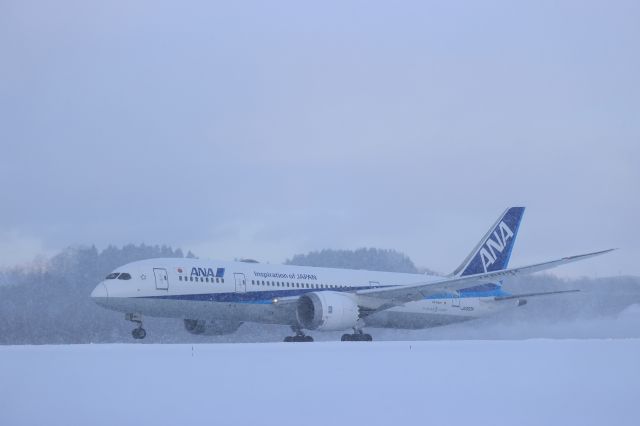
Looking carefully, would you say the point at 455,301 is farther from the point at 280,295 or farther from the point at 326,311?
the point at 280,295

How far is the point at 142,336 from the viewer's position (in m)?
31.1

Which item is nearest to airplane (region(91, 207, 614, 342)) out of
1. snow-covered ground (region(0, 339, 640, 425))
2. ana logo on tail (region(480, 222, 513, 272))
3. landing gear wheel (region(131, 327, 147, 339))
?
landing gear wheel (region(131, 327, 147, 339))

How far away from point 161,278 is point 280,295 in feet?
17.9

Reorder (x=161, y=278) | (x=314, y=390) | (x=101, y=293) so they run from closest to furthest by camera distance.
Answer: (x=314, y=390), (x=101, y=293), (x=161, y=278)

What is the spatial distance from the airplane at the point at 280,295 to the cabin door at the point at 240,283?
4 cm

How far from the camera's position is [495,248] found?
42.4 m

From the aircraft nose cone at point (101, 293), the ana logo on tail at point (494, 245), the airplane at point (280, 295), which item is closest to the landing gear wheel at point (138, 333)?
the airplane at point (280, 295)

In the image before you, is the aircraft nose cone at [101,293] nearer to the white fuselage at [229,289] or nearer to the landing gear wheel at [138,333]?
the white fuselage at [229,289]

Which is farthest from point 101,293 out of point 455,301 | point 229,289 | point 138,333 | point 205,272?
point 455,301

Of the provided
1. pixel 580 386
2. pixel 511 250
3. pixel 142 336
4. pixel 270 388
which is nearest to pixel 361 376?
pixel 270 388

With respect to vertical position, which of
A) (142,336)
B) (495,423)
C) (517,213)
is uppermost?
(517,213)

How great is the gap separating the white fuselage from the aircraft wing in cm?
118

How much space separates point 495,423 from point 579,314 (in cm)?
3699

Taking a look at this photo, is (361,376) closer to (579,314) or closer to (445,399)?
(445,399)
